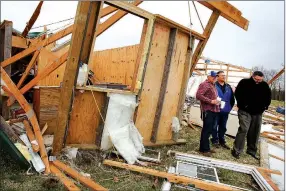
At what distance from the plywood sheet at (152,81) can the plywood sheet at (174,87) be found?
0.28m

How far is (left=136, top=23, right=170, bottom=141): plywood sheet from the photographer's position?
536 cm

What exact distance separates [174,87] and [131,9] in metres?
2.22

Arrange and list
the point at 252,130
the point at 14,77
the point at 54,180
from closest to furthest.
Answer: the point at 54,180 → the point at 252,130 → the point at 14,77

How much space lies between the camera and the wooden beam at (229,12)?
17.3 feet

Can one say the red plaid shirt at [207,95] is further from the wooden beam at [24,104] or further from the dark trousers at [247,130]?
the wooden beam at [24,104]

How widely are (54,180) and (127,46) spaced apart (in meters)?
5.42

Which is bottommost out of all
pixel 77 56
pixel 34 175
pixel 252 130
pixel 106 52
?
pixel 34 175

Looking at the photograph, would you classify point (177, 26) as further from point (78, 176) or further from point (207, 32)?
point (78, 176)

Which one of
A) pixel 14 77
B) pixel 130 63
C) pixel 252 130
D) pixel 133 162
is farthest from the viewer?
pixel 14 77

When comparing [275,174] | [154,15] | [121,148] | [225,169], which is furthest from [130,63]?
[275,174]

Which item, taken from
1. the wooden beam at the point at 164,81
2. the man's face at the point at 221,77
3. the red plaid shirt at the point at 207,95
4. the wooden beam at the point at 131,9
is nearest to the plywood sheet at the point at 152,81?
the wooden beam at the point at 164,81

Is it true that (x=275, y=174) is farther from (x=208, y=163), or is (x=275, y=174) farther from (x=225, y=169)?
(x=208, y=163)

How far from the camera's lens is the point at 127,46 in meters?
8.23

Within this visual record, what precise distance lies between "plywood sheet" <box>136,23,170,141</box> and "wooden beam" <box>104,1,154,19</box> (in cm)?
41
